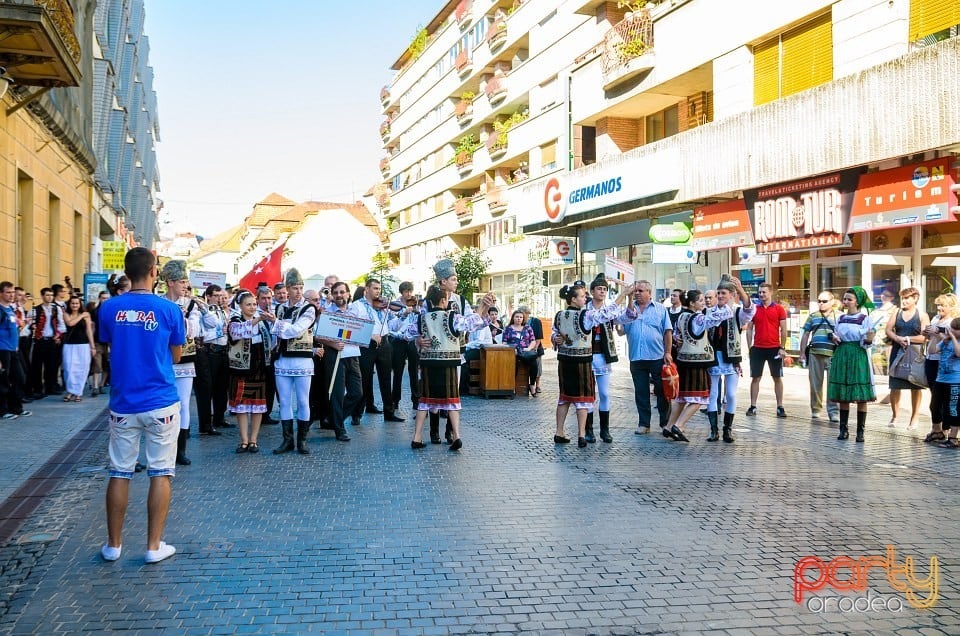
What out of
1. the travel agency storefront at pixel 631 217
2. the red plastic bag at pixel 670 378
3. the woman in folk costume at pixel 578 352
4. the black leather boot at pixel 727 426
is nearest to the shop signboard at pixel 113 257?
the travel agency storefront at pixel 631 217

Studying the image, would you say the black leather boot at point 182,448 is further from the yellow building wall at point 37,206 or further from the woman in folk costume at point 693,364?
the yellow building wall at point 37,206

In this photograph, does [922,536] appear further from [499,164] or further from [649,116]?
[499,164]

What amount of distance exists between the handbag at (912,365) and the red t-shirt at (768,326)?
1973mm

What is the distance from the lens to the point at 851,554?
5.59 m

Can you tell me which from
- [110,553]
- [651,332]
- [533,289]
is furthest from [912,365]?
[533,289]

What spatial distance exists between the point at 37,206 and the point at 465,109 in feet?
99.3

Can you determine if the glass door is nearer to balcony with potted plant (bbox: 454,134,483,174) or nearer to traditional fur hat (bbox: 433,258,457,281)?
traditional fur hat (bbox: 433,258,457,281)

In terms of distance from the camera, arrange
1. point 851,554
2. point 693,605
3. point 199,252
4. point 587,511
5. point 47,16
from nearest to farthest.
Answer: point 693,605, point 851,554, point 587,511, point 47,16, point 199,252

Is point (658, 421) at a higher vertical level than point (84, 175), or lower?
lower

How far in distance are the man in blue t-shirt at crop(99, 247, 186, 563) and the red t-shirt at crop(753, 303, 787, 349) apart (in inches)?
386

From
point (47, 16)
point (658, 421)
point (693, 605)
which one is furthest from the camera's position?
point (47, 16)

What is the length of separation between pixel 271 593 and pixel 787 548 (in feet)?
11.1

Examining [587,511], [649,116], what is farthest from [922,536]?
[649,116]

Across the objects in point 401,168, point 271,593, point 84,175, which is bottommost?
point 271,593
